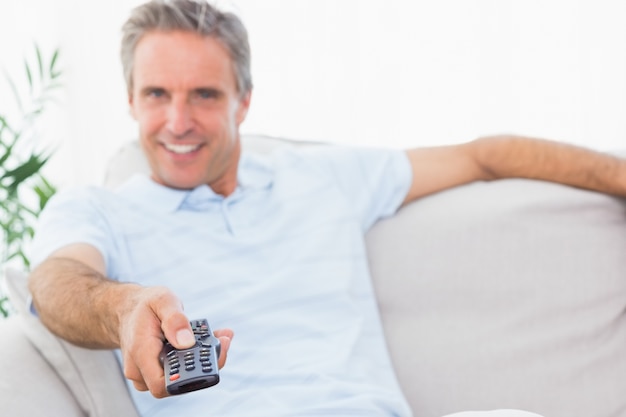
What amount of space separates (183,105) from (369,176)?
386 millimetres

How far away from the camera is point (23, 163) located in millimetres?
1967

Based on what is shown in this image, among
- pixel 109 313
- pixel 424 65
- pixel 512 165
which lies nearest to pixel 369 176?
pixel 512 165

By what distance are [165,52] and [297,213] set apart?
39cm

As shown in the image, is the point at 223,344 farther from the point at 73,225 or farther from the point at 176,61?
the point at 176,61

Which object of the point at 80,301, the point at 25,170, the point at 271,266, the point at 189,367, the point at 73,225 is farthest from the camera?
the point at 25,170

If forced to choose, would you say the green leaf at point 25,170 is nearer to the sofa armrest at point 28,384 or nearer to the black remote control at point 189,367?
the sofa armrest at point 28,384

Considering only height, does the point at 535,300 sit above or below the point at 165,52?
below

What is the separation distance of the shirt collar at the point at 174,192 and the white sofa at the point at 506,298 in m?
0.25

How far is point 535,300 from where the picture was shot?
141cm

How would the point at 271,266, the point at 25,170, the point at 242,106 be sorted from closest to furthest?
the point at 271,266
the point at 242,106
the point at 25,170

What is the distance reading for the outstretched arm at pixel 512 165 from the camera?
4.91ft

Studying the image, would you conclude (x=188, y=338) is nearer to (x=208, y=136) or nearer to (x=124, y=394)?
(x=124, y=394)

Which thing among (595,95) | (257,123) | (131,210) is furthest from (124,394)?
(595,95)

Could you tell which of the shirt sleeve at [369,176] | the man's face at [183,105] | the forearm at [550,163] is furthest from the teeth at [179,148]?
the forearm at [550,163]
